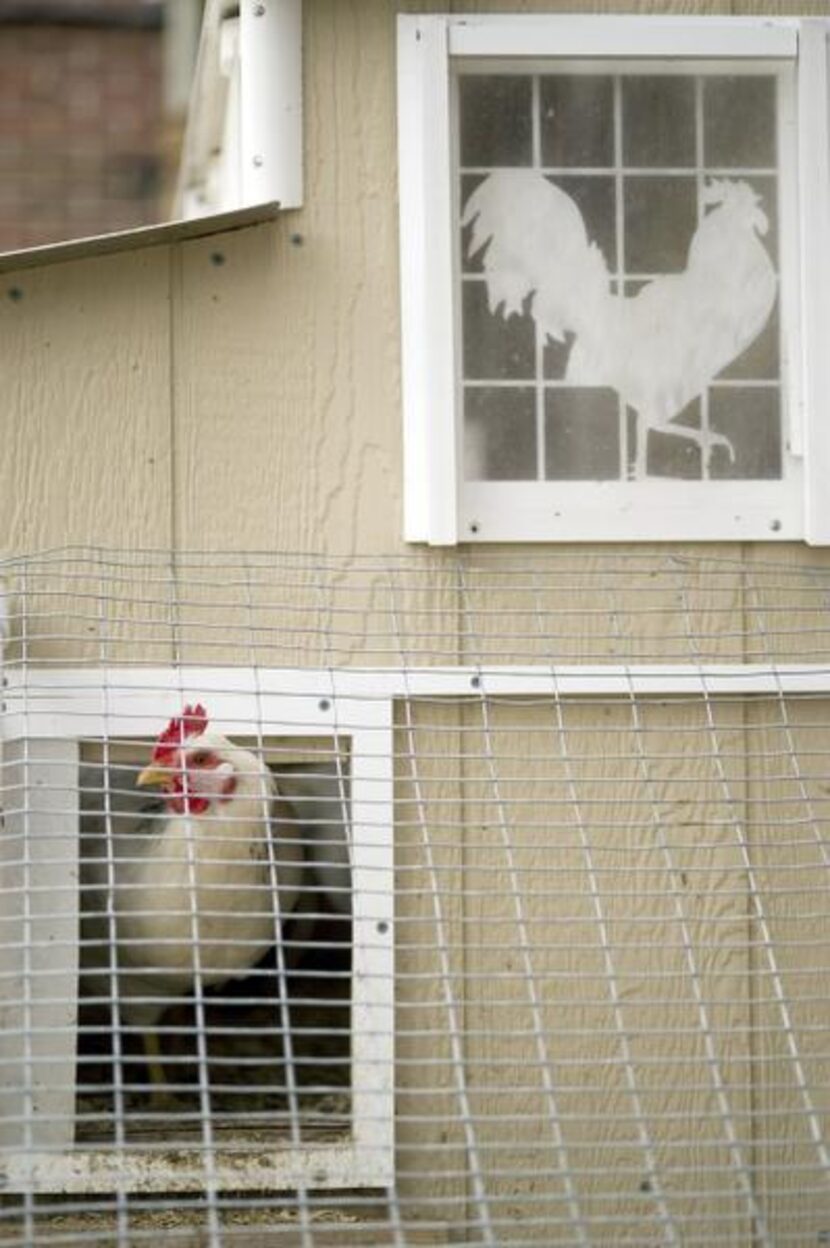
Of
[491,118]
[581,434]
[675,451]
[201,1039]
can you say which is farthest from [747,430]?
[201,1039]

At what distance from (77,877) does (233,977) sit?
9.6 inches

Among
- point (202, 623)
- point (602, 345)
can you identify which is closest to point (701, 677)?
point (602, 345)

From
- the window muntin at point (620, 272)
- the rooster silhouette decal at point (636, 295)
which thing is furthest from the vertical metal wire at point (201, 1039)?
the rooster silhouette decal at point (636, 295)

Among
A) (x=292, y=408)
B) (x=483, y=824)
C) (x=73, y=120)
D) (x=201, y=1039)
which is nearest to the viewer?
(x=201, y=1039)

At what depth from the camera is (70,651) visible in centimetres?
Answer: 240

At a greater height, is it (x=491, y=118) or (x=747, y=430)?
(x=491, y=118)

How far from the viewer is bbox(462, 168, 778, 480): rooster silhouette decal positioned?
2475 mm

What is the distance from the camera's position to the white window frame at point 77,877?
7.51 ft

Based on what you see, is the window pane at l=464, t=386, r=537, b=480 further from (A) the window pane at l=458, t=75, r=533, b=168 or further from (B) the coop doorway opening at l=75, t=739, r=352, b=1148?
(B) the coop doorway opening at l=75, t=739, r=352, b=1148

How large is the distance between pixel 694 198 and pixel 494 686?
0.62 meters

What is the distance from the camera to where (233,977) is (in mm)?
2492

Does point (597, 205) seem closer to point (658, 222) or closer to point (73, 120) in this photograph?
point (658, 222)

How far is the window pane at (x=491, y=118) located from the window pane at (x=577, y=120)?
25 mm

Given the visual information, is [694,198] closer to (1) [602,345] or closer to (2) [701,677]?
(1) [602,345]
